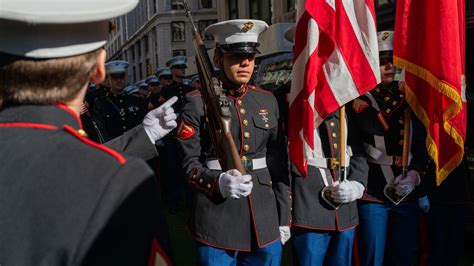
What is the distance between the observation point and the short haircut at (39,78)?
107cm

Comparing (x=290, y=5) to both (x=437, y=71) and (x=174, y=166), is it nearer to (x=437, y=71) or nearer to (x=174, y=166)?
(x=174, y=166)

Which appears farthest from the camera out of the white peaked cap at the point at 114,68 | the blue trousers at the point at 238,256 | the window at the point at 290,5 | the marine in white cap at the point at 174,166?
the window at the point at 290,5

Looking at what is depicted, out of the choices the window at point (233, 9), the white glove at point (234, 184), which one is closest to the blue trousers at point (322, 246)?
the white glove at point (234, 184)

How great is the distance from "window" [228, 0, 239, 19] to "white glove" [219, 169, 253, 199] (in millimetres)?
21780

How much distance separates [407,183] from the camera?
3.13 meters

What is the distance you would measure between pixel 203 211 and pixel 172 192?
15.7 feet

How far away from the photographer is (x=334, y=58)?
10.1 ft

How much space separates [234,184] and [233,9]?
2268 cm

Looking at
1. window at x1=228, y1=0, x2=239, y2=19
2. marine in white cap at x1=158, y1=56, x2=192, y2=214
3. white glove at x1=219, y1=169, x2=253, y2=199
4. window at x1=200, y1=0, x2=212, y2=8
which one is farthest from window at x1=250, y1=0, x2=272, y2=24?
window at x1=200, y1=0, x2=212, y2=8

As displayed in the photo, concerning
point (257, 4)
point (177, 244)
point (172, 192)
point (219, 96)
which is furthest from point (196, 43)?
point (257, 4)

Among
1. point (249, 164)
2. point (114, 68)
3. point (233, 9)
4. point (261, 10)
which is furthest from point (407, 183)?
point (233, 9)

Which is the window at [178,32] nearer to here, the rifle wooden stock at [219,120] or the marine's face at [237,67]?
the marine's face at [237,67]

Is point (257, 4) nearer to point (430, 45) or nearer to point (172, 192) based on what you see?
point (172, 192)

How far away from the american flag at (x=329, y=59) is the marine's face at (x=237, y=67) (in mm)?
412
